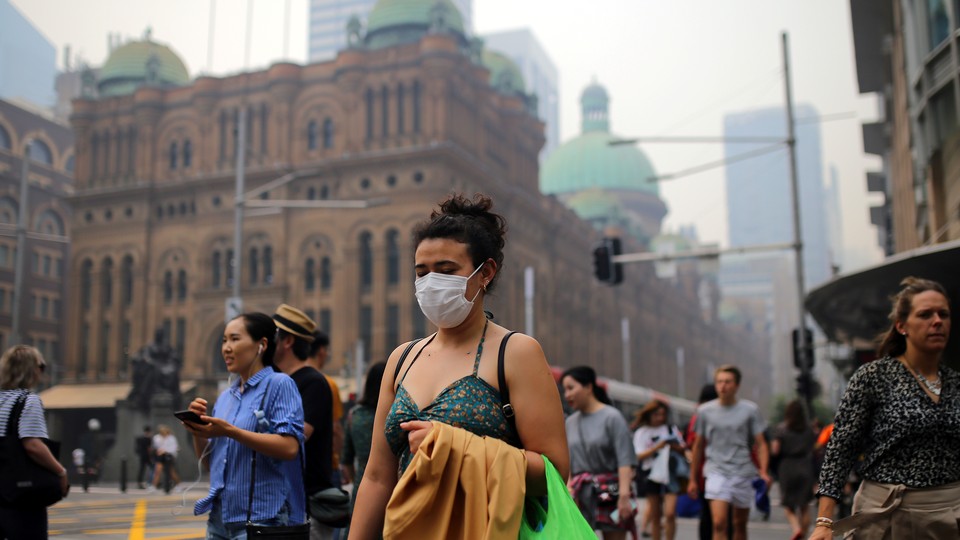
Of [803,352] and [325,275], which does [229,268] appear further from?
[803,352]

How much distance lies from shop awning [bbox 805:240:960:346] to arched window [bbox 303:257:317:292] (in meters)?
37.0

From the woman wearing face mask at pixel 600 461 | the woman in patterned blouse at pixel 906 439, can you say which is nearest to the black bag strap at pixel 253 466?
the woman in patterned blouse at pixel 906 439

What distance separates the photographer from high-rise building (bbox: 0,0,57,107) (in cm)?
2795

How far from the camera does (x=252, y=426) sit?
5.55m

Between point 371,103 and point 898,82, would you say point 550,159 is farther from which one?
point 898,82

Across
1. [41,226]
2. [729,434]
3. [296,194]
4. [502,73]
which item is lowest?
[729,434]

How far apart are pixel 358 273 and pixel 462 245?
5106 cm

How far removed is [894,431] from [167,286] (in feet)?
193

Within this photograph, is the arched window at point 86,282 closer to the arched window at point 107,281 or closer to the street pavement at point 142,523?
the arched window at point 107,281

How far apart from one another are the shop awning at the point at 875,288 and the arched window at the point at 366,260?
114ft

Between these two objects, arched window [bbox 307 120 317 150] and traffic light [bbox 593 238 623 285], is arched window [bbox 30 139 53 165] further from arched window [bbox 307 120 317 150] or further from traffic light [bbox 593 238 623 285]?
traffic light [bbox 593 238 623 285]

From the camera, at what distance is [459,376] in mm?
3787

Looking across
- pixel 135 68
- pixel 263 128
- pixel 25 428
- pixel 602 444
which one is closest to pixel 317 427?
pixel 25 428

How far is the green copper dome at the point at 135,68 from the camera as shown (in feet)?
217
